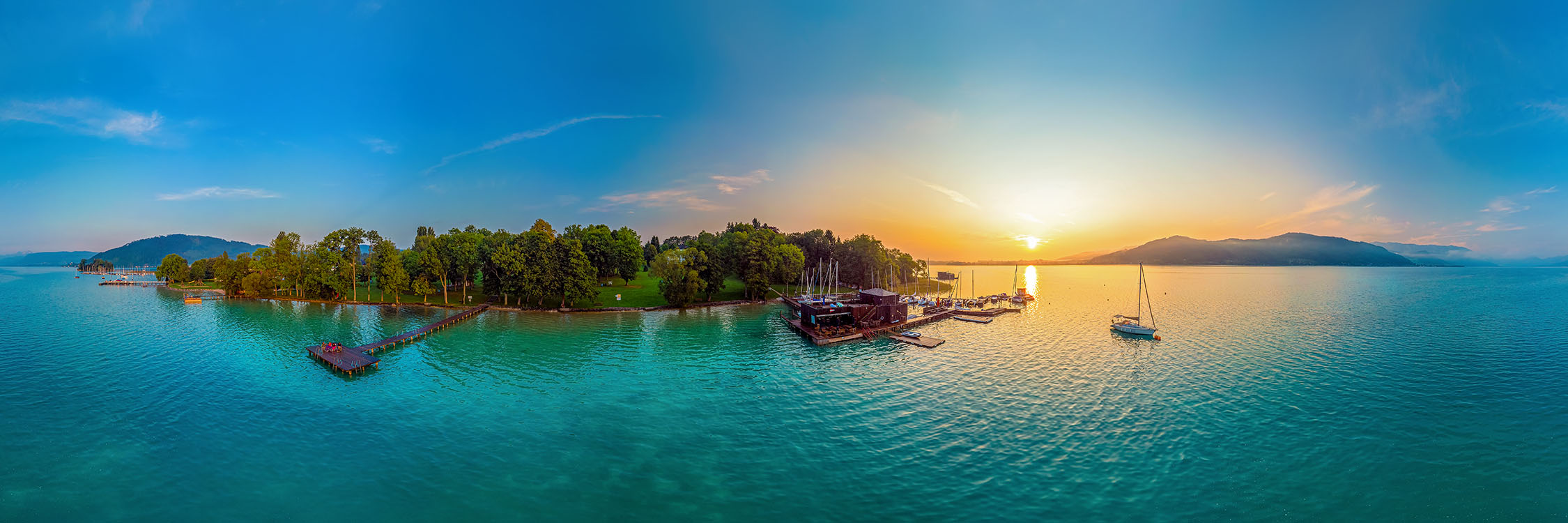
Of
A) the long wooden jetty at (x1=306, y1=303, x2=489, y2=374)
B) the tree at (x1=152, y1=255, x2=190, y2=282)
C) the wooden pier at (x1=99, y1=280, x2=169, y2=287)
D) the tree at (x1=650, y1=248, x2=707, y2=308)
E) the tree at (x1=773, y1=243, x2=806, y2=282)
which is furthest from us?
the wooden pier at (x1=99, y1=280, x2=169, y2=287)

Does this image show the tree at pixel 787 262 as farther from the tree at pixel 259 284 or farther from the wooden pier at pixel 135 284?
the wooden pier at pixel 135 284

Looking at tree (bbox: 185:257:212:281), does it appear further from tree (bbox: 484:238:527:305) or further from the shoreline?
tree (bbox: 484:238:527:305)

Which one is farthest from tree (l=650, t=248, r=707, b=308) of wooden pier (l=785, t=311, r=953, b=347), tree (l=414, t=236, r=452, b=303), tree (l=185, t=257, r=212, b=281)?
tree (l=185, t=257, r=212, b=281)

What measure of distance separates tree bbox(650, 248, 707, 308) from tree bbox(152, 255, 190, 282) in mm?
133444

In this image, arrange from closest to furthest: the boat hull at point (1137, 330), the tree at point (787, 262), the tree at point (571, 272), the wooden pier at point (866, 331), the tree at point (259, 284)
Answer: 1. the wooden pier at point (866, 331)
2. the boat hull at point (1137, 330)
3. the tree at point (571, 272)
4. the tree at point (259, 284)
5. the tree at point (787, 262)

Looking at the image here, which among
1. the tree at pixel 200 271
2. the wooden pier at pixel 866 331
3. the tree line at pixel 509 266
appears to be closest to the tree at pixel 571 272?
the tree line at pixel 509 266

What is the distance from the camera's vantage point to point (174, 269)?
418 feet

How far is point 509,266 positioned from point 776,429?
194 ft

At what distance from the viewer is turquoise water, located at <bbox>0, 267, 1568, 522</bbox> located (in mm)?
19469

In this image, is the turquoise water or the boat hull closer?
the turquoise water

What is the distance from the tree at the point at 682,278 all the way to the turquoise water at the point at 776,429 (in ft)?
79.2

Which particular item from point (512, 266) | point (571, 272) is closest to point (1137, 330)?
point (571, 272)

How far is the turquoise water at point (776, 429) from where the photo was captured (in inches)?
766

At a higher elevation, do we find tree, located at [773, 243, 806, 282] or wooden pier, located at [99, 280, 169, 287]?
tree, located at [773, 243, 806, 282]
